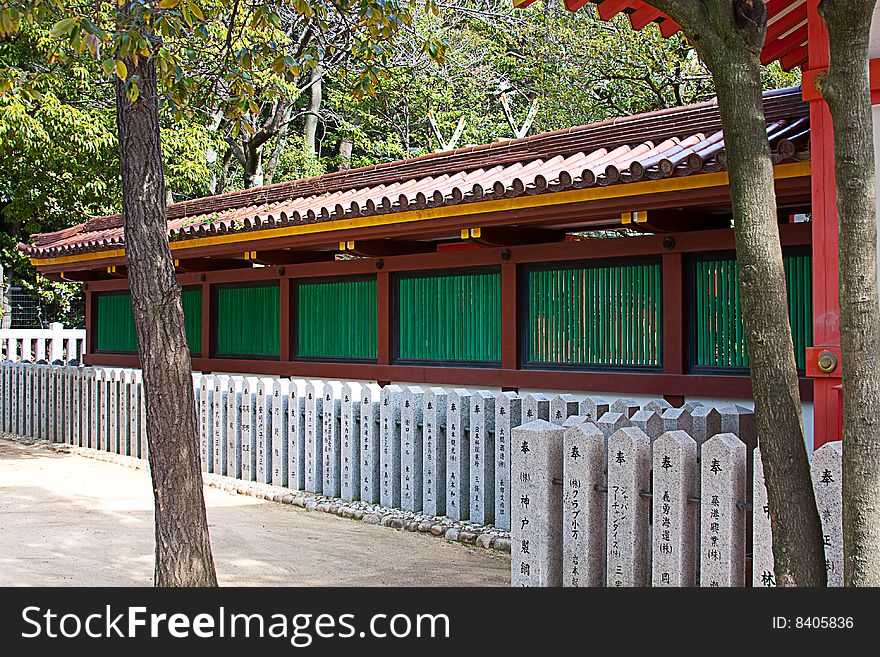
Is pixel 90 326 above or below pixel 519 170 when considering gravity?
below

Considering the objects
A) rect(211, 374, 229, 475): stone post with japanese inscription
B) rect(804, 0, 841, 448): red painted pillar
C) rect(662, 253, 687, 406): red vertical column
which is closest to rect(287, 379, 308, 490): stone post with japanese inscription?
rect(211, 374, 229, 475): stone post with japanese inscription

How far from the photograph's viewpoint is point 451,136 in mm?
24844

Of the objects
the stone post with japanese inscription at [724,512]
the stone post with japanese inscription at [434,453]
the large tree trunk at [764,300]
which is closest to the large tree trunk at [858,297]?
the large tree trunk at [764,300]

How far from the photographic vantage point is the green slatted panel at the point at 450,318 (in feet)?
30.2

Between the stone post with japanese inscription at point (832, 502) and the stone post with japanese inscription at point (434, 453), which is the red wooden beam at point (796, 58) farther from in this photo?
the stone post with japanese inscription at point (434, 453)

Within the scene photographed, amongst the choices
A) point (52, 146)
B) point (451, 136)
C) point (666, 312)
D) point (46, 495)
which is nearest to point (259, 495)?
point (46, 495)

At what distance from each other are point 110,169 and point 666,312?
12.7m

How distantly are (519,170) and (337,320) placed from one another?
3.20 meters

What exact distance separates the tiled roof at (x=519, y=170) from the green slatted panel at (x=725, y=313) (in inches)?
41.8

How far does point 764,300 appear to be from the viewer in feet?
10.7

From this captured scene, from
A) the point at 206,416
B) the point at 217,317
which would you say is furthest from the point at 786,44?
the point at 217,317

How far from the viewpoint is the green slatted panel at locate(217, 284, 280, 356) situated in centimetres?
1177

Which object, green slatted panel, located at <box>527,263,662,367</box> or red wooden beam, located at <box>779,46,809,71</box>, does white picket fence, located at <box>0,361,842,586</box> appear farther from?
red wooden beam, located at <box>779,46,809,71</box>

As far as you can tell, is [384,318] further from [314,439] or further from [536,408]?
[536,408]
